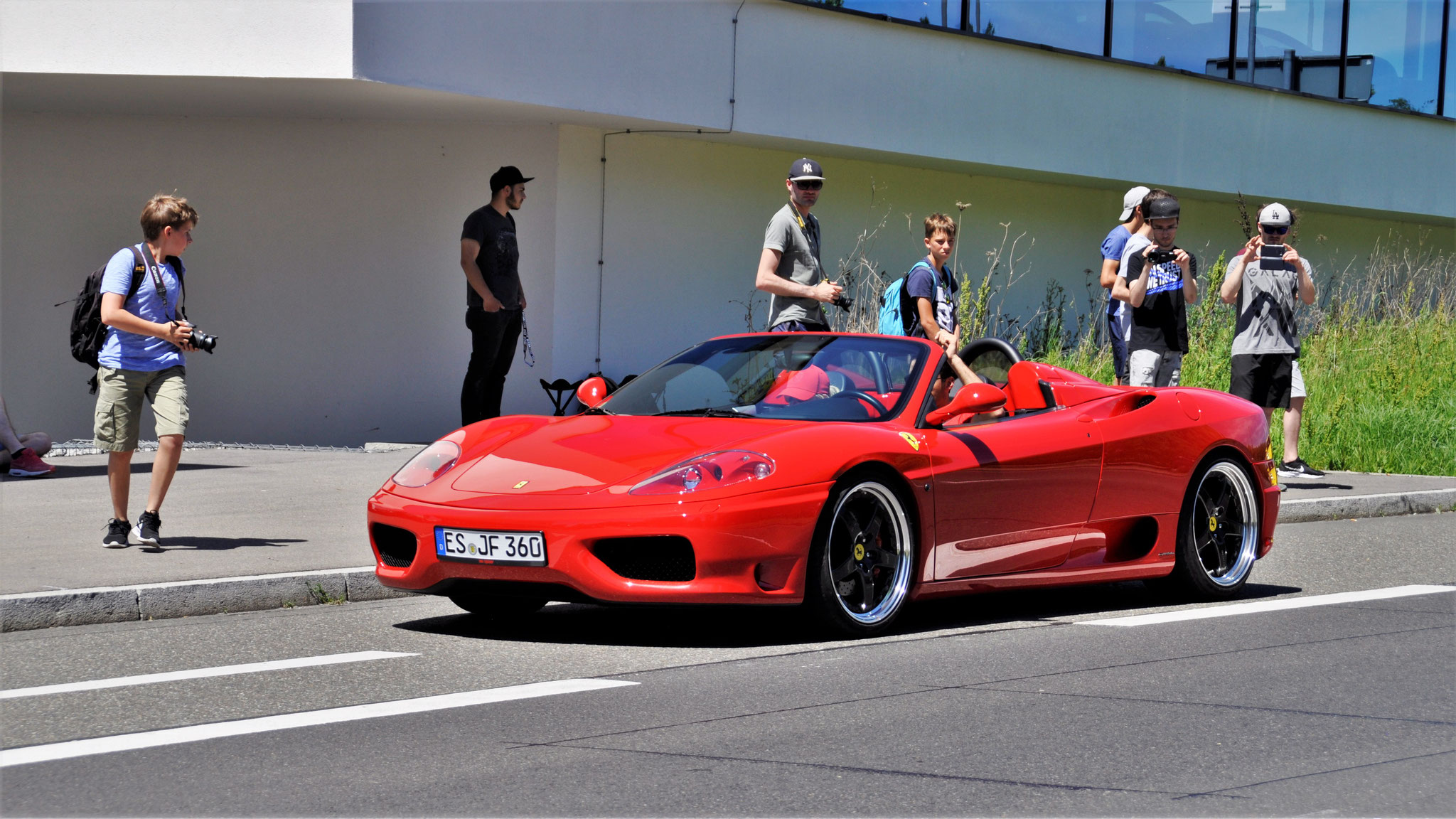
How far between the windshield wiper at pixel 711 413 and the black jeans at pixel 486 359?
221 inches

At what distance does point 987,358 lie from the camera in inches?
311

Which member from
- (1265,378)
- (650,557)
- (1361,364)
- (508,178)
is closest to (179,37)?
(508,178)

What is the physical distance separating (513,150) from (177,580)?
30.0 ft

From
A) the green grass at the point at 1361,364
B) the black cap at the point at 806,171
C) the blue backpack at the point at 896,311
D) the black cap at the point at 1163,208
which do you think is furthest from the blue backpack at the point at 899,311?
the green grass at the point at 1361,364

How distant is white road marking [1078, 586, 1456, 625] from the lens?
690cm

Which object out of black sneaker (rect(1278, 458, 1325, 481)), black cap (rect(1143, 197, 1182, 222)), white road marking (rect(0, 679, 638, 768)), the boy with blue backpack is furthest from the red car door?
black sneaker (rect(1278, 458, 1325, 481))

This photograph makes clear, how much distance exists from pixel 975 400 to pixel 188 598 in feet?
11.3

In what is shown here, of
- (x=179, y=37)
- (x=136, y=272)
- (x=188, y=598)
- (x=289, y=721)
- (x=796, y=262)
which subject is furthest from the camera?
(x=179, y=37)

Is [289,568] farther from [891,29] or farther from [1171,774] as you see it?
[891,29]

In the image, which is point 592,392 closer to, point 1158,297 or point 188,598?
point 188,598

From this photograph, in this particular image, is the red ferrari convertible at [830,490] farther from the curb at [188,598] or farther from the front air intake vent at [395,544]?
the curb at [188,598]

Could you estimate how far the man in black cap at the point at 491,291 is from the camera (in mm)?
12062

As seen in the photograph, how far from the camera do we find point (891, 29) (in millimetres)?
16906

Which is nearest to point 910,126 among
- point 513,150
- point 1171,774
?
point 513,150
